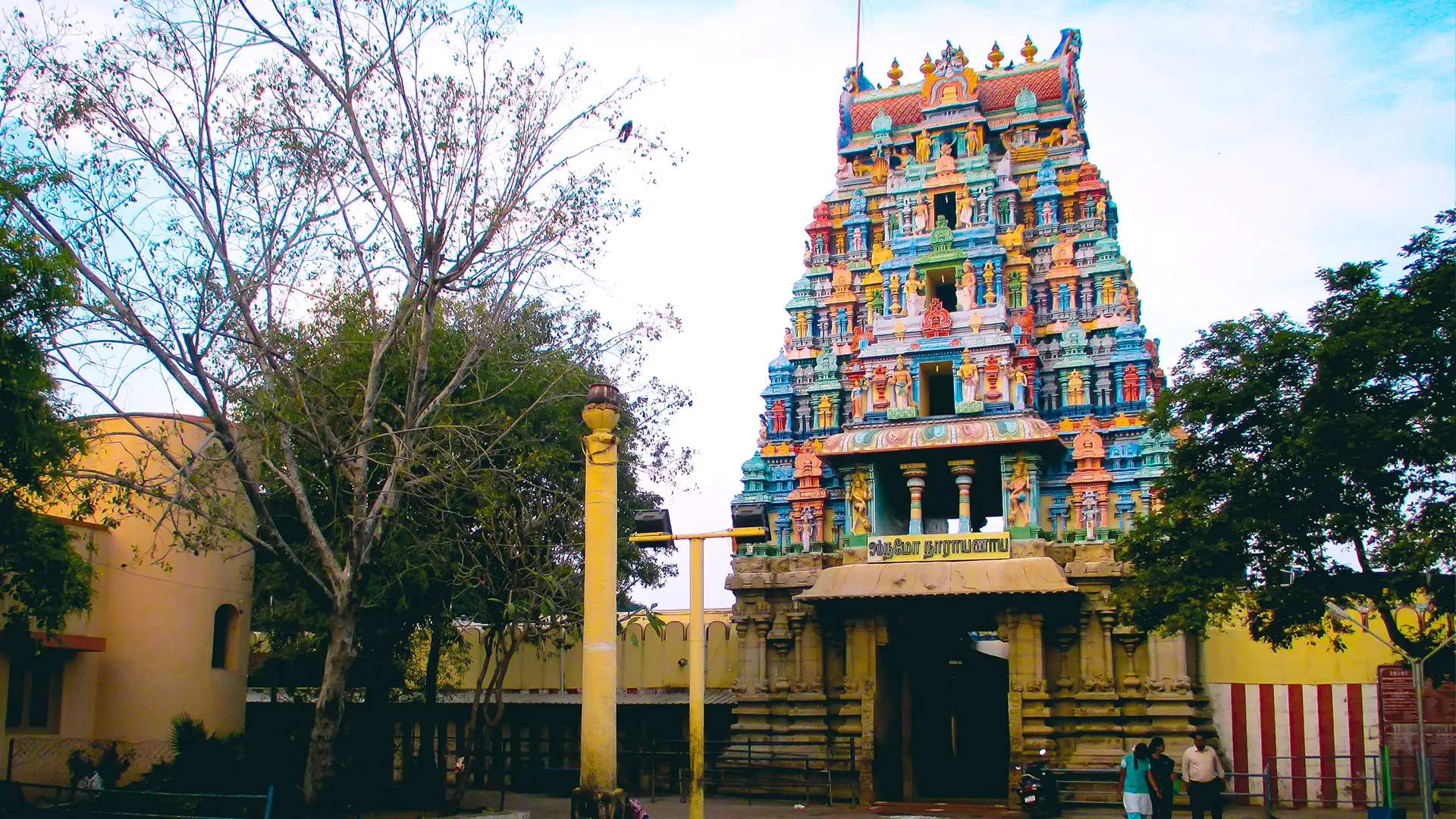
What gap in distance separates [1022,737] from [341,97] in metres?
16.9

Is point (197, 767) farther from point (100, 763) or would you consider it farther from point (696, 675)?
point (696, 675)

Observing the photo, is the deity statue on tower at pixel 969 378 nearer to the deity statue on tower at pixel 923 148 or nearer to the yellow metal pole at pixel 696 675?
the deity statue on tower at pixel 923 148

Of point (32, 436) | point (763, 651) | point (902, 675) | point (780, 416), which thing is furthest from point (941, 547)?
point (32, 436)

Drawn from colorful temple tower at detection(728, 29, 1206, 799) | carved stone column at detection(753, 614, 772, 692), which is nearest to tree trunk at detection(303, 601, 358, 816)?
colorful temple tower at detection(728, 29, 1206, 799)

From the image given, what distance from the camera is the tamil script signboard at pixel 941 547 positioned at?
87.2ft

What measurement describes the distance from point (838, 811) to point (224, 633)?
12400 millimetres

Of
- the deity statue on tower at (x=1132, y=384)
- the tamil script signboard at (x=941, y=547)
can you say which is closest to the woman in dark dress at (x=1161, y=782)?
the tamil script signboard at (x=941, y=547)

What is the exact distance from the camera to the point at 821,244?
33.0m

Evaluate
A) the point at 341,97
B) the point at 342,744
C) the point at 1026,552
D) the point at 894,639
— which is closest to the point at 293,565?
the point at 341,97

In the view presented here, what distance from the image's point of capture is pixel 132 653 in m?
22.9

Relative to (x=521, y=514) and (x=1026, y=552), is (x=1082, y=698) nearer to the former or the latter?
(x=1026, y=552)

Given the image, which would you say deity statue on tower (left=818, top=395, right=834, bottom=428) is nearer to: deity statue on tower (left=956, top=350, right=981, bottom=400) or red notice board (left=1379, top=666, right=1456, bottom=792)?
deity statue on tower (left=956, top=350, right=981, bottom=400)

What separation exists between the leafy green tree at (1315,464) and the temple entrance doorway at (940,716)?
6921 millimetres

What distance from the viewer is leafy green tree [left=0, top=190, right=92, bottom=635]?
51.3 feet
